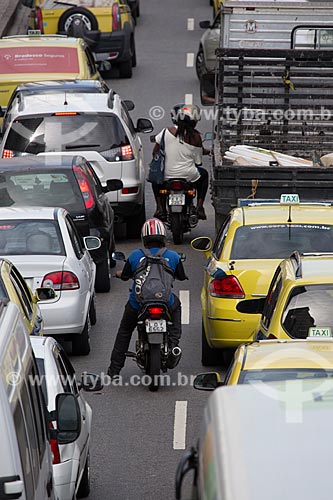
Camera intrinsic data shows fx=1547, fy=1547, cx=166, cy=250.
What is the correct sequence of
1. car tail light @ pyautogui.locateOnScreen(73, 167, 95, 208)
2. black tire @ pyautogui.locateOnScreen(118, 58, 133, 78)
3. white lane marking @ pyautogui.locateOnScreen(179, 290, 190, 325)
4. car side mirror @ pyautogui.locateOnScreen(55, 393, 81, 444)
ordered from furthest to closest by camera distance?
1. black tire @ pyautogui.locateOnScreen(118, 58, 133, 78)
2. car tail light @ pyautogui.locateOnScreen(73, 167, 95, 208)
3. white lane marking @ pyautogui.locateOnScreen(179, 290, 190, 325)
4. car side mirror @ pyautogui.locateOnScreen(55, 393, 81, 444)

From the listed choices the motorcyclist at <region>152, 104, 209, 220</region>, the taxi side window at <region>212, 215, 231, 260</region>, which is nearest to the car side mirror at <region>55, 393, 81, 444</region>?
the taxi side window at <region>212, 215, 231, 260</region>

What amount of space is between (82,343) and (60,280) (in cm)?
79

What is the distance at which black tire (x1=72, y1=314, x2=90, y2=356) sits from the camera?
47.3 ft

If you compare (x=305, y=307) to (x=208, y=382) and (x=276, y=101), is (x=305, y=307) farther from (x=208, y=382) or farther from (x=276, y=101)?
(x=276, y=101)

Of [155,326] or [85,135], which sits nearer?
[155,326]

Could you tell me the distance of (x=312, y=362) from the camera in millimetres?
8336

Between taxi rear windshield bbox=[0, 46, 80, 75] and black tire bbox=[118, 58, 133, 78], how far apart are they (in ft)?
22.3

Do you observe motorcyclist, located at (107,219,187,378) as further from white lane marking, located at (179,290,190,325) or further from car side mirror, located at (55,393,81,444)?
car side mirror, located at (55,393,81,444)

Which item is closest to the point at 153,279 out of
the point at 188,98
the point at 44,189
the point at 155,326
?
the point at 155,326

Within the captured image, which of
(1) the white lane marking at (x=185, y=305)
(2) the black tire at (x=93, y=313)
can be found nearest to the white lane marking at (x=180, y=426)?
(2) the black tire at (x=93, y=313)

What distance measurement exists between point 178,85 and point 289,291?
2074 cm

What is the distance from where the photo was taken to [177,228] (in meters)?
19.6

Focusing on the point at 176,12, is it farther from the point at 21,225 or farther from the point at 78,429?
the point at 78,429

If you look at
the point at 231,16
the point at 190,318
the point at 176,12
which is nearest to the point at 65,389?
the point at 190,318
